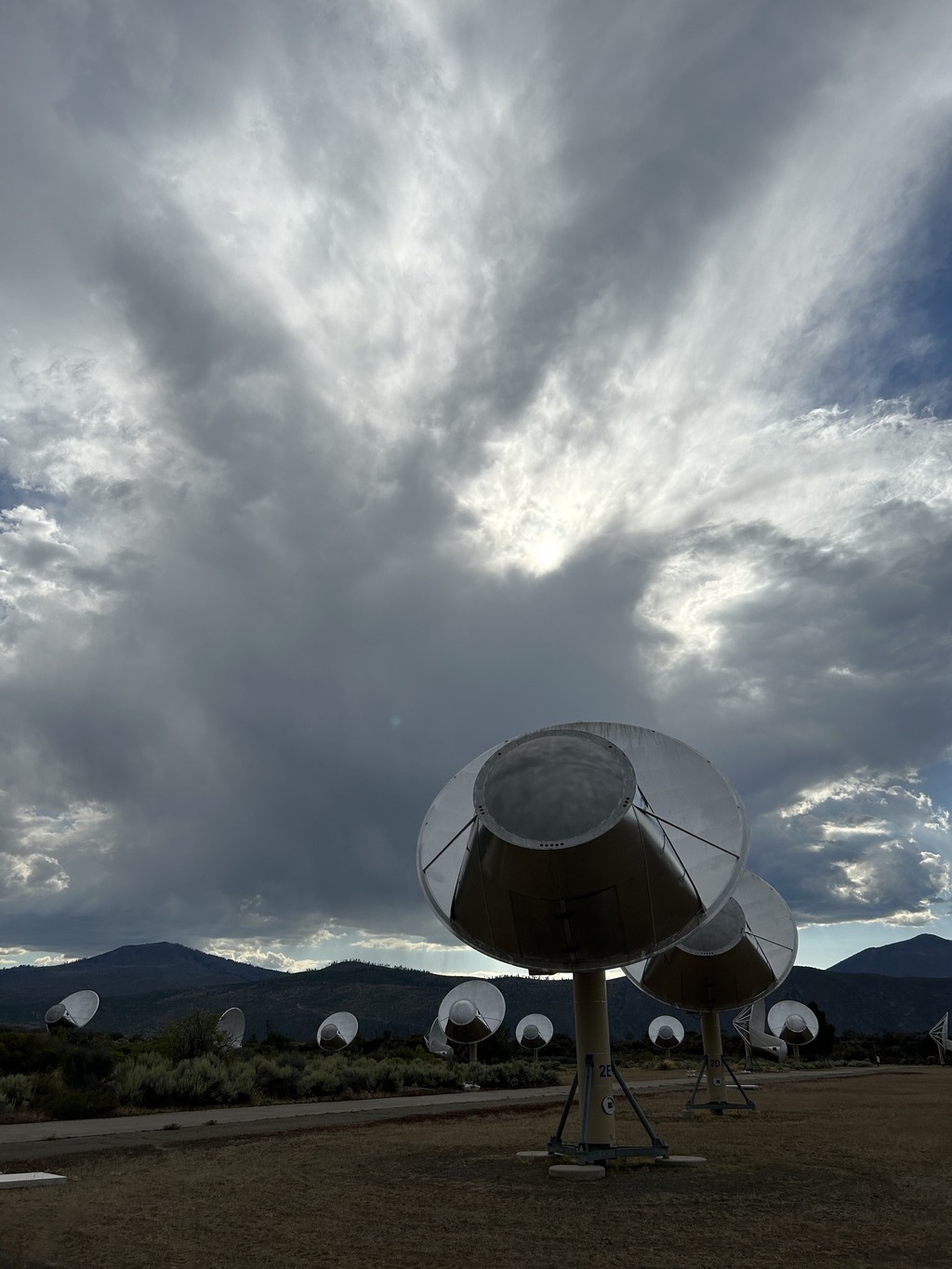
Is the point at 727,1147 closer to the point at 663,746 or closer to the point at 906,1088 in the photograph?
the point at 663,746

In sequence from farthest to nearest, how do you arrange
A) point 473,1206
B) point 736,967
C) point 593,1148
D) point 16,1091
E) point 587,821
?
point 736,967
point 16,1091
point 593,1148
point 587,821
point 473,1206

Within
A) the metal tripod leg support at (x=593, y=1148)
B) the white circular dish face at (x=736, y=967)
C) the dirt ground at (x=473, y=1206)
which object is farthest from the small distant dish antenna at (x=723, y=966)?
the metal tripod leg support at (x=593, y=1148)

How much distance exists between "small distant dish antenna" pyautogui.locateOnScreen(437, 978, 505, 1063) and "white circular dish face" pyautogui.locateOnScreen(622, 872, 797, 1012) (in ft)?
84.1

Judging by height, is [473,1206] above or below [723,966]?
below

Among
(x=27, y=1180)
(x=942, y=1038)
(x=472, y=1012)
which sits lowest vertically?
(x=27, y=1180)

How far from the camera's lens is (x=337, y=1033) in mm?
61625

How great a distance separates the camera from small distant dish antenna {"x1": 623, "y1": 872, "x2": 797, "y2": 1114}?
79.8 ft

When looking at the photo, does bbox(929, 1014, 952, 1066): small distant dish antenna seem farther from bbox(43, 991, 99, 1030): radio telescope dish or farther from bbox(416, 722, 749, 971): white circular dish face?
bbox(416, 722, 749, 971): white circular dish face

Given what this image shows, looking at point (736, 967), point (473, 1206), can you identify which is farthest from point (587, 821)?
point (736, 967)

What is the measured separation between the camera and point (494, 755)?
14.9 metres

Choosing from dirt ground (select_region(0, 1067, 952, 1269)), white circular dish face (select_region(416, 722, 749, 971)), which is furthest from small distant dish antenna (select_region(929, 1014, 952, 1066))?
white circular dish face (select_region(416, 722, 749, 971))

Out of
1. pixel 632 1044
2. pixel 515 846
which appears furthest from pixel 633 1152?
pixel 632 1044

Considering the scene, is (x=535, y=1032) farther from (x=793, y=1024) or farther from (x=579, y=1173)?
(x=579, y=1173)

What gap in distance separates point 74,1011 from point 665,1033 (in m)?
45.7
